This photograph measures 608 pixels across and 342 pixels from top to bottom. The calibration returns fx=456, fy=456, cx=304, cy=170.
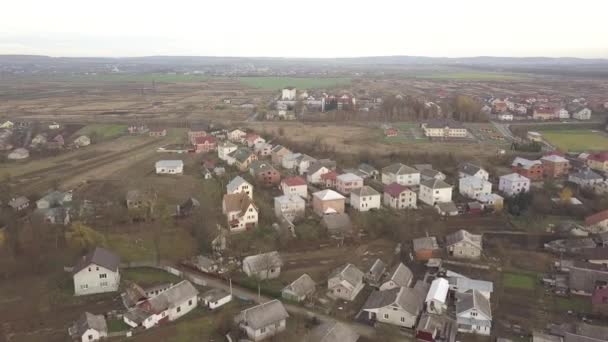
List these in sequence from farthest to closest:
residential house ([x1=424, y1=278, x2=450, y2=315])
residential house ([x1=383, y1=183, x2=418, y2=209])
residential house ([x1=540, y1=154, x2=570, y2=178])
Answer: residential house ([x1=540, y1=154, x2=570, y2=178]) < residential house ([x1=383, y1=183, x2=418, y2=209]) < residential house ([x1=424, y1=278, x2=450, y2=315])

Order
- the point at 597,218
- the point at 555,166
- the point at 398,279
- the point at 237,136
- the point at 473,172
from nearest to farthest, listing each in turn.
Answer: the point at 398,279 → the point at 597,218 → the point at 473,172 → the point at 555,166 → the point at 237,136

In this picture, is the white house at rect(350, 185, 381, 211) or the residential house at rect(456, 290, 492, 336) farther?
the white house at rect(350, 185, 381, 211)

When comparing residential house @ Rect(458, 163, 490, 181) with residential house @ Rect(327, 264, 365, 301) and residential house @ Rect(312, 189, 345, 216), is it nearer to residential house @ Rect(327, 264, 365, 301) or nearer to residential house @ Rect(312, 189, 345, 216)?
residential house @ Rect(312, 189, 345, 216)

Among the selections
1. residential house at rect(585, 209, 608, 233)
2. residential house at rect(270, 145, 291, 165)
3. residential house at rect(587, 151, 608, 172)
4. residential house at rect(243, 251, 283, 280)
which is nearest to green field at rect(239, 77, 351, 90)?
residential house at rect(270, 145, 291, 165)

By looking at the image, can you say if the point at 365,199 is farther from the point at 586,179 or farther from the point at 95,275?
the point at 586,179

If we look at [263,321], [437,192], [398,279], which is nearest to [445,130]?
[437,192]

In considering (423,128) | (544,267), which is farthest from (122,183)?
(423,128)
